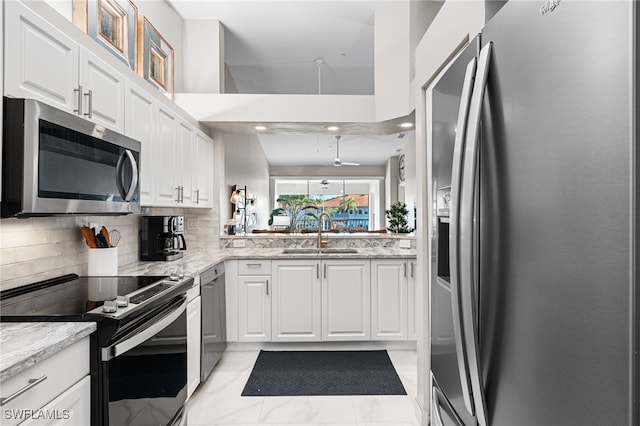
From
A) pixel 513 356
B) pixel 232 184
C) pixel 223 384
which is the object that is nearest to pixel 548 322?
pixel 513 356

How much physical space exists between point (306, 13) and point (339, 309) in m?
2.66

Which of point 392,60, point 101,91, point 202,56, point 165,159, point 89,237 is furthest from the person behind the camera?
point 202,56

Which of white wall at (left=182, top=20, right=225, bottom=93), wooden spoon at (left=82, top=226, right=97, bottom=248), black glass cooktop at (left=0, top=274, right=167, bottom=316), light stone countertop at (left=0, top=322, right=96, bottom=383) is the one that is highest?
white wall at (left=182, top=20, right=225, bottom=93)

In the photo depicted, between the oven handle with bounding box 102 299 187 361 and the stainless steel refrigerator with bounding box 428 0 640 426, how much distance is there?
1113mm

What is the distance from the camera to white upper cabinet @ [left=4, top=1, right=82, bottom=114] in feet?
4.03

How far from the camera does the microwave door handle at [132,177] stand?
177 centimetres

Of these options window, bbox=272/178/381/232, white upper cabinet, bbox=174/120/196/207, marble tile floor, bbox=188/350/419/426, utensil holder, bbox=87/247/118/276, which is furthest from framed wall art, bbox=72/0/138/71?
window, bbox=272/178/381/232

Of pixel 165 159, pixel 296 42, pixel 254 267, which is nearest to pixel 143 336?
pixel 165 159

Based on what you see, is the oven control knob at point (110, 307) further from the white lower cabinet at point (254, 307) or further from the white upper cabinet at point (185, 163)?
the white lower cabinet at point (254, 307)

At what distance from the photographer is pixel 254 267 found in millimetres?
3170

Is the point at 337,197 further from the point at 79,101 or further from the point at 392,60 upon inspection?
the point at 79,101

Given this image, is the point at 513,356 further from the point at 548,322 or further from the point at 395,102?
the point at 395,102

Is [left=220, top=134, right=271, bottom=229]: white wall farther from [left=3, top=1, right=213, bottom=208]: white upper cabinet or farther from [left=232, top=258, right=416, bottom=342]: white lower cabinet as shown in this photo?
[left=232, top=258, right=416, bottom=342]: white lower cabinet

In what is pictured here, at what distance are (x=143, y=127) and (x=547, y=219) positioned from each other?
2247 mm
